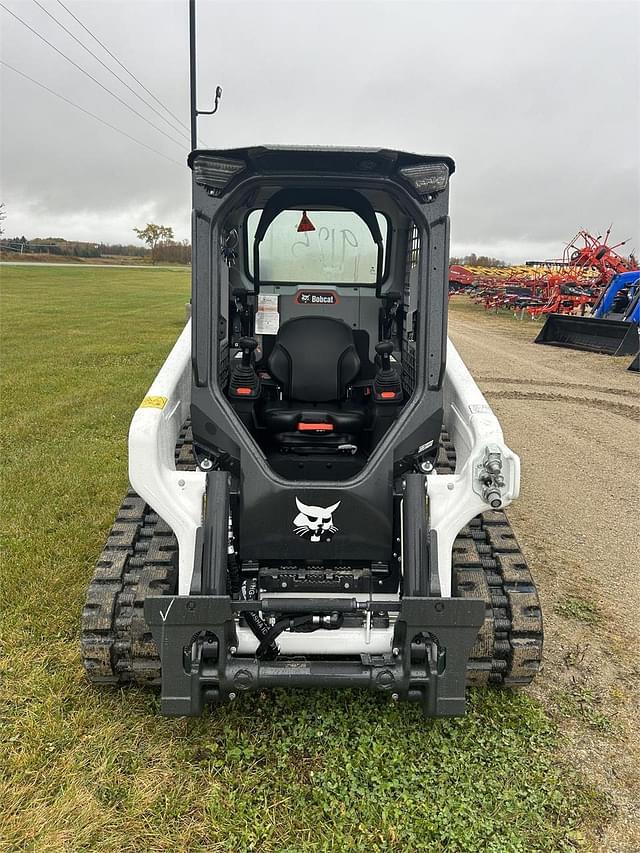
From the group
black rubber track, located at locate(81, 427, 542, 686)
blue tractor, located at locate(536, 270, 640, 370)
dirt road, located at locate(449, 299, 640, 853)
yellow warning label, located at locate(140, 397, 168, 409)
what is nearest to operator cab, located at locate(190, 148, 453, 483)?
yellow warning label, located at locate(140, 397, 168, 409)

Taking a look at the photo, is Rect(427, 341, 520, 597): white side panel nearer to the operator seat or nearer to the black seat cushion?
the black seat cushion

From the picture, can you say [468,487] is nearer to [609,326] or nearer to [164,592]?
[164,592]

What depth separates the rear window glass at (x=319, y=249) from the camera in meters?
4.36

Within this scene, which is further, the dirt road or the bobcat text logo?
the bobcat text logo

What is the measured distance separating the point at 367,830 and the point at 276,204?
3404mm

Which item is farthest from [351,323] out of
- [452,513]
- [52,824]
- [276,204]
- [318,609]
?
[52,824]

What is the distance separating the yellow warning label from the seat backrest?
1008 millimetres

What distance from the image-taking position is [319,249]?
4.45 m

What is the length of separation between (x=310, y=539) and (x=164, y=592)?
746 millimetres

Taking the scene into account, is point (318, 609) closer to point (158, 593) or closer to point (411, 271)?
point (158, 593)

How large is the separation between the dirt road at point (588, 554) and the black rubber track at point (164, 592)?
368mm

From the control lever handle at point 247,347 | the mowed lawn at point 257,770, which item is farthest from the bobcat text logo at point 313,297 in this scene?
the mowed lawn at point 257,770

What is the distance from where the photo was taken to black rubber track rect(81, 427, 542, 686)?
3.10m

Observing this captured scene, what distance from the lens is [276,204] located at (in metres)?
4.26
